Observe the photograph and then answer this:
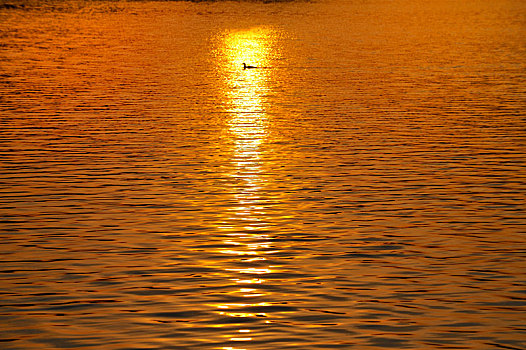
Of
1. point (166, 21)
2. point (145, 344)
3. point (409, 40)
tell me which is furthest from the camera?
point (166, 21)

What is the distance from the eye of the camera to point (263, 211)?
2838 centimetres

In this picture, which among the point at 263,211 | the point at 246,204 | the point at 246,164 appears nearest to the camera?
the point at 263,211

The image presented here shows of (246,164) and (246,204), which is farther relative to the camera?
(246,164)

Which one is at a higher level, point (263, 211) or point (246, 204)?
point (263, 211)

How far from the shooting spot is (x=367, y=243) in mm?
24734

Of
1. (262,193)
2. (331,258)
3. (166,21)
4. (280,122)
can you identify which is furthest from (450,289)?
(166,21)

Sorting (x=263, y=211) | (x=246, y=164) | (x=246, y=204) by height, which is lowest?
(x=246, y=164)

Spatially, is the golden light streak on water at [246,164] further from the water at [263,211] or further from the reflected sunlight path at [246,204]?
the water at [263,211]

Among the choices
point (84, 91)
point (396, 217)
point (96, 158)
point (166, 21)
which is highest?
point (396, 217)

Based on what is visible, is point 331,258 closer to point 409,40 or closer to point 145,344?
point 145,344

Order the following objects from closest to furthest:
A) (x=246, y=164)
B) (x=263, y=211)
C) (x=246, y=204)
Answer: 1. (x=263, y=211)
2. (x=246, y=204)
3. (x=246, y=164)

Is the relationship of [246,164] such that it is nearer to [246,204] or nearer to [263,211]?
[246,204]

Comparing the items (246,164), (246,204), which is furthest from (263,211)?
(246,164)

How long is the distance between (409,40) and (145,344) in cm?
10213
